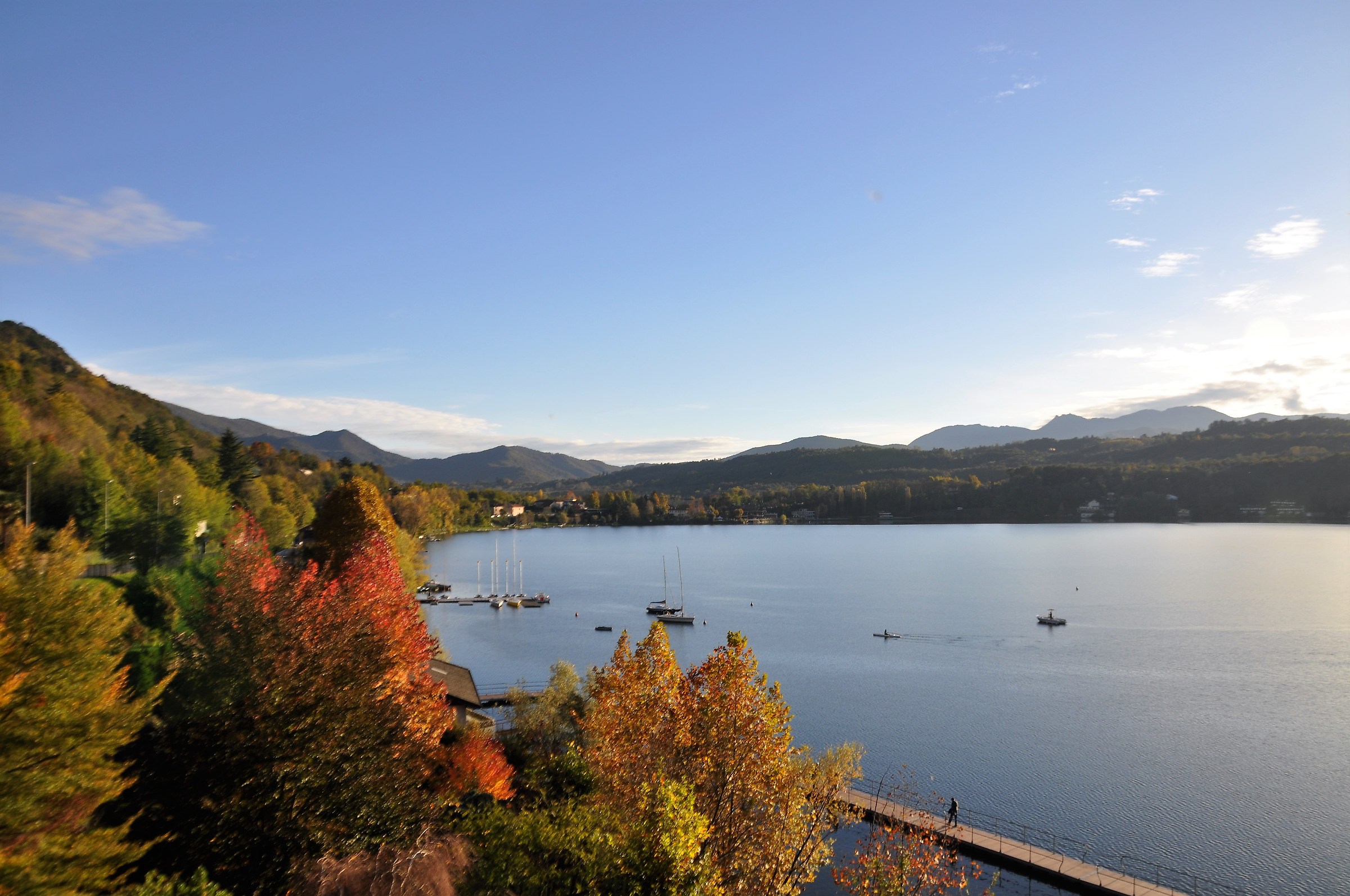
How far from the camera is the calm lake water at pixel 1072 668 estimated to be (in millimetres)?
25328

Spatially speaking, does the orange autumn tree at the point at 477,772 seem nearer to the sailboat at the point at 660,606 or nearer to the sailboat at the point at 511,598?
the sailboat at the point at 660,606

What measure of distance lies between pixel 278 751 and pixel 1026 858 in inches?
771

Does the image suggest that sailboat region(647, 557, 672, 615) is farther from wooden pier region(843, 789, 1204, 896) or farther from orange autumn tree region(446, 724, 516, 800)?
orange autumn tree region(446, 724, 516, 800)

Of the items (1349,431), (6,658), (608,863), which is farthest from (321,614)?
(1349,431)

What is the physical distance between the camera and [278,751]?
11.0m

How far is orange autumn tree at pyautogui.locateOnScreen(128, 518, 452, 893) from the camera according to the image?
10.4 meters

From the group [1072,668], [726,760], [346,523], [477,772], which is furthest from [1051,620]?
[726,760]

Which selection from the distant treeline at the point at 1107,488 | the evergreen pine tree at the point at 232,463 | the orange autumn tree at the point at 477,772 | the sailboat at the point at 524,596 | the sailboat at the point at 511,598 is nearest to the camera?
the orange autumn tree at the point at 477,772

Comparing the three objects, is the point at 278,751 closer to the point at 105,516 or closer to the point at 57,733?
the point at 57,733

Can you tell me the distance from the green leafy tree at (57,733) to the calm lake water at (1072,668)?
24.9m

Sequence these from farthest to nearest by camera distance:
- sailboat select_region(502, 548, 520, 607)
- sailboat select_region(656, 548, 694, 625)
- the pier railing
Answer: sailboat select_region(502, 548, 520, 607), sailboat select_region(656, 548, 694, 625), the pier railing

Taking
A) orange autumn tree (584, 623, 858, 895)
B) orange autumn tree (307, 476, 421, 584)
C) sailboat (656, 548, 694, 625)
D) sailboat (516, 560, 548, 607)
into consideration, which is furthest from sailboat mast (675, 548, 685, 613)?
orange autumn tree (584, 623, 858, 895)

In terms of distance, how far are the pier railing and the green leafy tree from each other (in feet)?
68.0

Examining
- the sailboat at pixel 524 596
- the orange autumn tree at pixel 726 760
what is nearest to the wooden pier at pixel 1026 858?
the orange autumn tree at pixel 726 760
